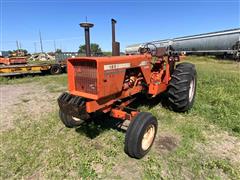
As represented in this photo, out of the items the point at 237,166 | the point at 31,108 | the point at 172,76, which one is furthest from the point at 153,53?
the point at 31,108

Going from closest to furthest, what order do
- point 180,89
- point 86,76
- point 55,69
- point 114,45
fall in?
point 86,76
point 114,45
point 180,89
point 55,69

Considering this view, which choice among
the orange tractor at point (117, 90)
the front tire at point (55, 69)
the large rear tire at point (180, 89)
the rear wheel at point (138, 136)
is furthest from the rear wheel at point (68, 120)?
the front tire at point (55, 69)

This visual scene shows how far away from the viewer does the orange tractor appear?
2.93 m

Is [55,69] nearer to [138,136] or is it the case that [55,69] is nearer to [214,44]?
[138,136]

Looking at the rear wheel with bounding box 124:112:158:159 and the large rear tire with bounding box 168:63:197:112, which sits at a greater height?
the large rear tire with bounding box 168:63:197:112

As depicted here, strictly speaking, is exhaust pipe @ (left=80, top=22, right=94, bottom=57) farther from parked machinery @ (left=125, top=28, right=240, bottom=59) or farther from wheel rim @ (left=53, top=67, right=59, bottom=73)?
parked machinery @ (left=125, top=28, right=240, bottom=59)

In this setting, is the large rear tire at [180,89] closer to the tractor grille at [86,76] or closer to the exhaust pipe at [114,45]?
the exhaust pipe at [114,45]

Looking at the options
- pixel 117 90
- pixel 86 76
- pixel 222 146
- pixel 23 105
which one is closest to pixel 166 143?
pixel 222 146

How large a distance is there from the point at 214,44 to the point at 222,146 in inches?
1024

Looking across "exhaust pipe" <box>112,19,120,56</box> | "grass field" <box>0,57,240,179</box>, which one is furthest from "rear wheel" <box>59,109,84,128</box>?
"exhaust pipe" <box>112,19,120,56</box>

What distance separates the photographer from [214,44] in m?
25.9

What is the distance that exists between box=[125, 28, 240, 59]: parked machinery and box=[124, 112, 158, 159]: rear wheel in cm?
1699

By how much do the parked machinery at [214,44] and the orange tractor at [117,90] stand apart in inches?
621

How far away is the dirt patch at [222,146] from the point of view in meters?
3.03
